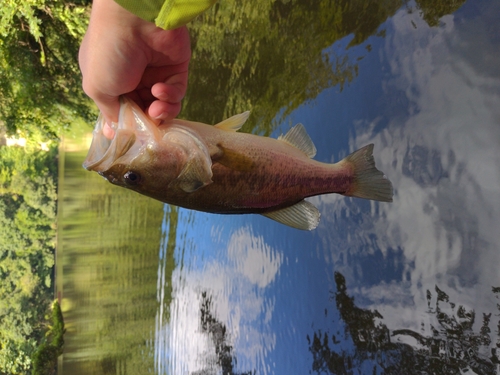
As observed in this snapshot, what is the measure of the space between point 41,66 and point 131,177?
15.6 ft

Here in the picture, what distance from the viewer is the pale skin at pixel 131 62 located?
115 centimetres

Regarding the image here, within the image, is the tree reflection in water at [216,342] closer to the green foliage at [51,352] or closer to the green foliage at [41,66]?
the green foliage at [41,66]

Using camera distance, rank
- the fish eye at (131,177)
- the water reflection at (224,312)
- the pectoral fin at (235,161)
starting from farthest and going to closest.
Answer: the water reflection at (224,312) → the pectoral fin at (235,161) → the fish eye at (131,177)

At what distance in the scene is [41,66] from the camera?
5.16m

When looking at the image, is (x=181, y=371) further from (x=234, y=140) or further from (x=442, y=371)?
(x=234, y=140)

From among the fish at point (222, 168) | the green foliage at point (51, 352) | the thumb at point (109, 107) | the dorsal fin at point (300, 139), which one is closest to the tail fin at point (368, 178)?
the fish at point (222, 168)

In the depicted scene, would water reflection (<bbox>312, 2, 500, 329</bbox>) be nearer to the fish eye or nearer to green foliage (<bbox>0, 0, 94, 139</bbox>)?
the fish eye

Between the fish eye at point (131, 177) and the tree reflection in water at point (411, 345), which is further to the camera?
the tree reflection in water at point (411, 345)

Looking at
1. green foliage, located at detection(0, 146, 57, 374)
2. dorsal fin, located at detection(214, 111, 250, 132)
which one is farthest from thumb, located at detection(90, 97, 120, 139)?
green foliage, located at detection(0, 146, 57, 374)

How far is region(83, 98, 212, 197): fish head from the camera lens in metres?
1.26

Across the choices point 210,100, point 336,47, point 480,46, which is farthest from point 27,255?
point 480,46

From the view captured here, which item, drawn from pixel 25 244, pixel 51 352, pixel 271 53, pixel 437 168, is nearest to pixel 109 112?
pixel 437 168

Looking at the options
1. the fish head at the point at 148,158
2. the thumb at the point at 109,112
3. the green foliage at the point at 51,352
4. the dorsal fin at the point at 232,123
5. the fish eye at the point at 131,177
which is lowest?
the green foliage at the point at 51,352

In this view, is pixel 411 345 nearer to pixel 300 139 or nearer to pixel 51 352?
pixel 300 139
